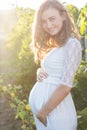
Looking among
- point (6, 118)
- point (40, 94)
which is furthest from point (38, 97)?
point (6, 118)

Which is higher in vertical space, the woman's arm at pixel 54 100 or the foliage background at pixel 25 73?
the woman's arm at pixel 54 100

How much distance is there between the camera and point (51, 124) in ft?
12.0

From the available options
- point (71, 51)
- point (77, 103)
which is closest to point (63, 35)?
point (71, 51)

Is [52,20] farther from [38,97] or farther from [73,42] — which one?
[38,97]

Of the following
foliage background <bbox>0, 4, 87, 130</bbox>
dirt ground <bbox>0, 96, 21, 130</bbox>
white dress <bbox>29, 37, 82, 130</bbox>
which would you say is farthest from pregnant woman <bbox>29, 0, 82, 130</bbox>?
dirt ground <bbox>0, 96, 21, 130</bbox>

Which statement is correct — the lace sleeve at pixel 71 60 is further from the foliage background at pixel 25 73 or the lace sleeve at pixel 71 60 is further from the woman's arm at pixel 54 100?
the foliage background at pixel 25 73

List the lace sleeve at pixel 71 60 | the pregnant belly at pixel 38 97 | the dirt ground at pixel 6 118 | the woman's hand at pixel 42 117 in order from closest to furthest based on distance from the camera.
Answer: the lace sleeve at pixel 71 60 < the woman's hand at pixel 42 117 < the pregnant belly at pixel 38 97 < the dirt ground at pixel 6 118

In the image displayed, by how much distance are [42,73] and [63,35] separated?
40 centimetres

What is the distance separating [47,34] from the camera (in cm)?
378

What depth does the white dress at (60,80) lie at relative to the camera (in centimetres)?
349

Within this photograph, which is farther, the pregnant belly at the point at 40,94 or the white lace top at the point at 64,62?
the pregnant belly at the point at 40,94

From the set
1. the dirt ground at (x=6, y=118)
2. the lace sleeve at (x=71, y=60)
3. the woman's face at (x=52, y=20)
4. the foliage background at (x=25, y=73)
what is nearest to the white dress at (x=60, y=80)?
the lace sleeve at (x=71, y=60)

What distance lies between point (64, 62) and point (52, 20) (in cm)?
37

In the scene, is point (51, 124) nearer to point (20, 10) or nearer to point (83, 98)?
point (83, 98)
